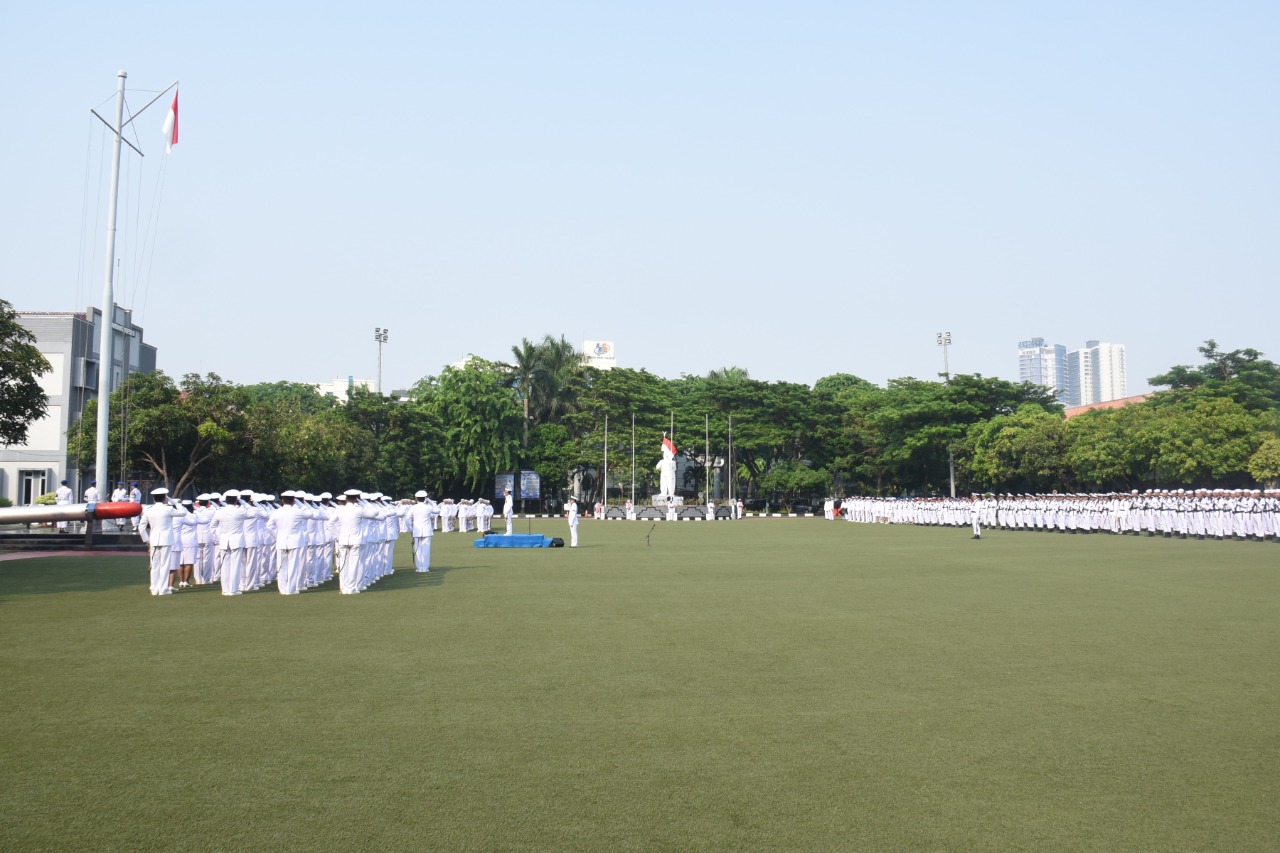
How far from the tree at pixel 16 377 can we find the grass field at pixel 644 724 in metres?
9.71

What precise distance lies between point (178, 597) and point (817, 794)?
11.8 m

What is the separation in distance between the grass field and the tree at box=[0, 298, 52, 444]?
9.71 m

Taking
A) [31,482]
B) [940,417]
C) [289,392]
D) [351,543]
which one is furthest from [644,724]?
[289,392]

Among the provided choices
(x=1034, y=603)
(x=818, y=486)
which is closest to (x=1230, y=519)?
(x=1034, y=603)

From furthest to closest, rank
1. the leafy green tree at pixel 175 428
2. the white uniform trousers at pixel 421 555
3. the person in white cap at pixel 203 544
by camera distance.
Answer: the leafy green tree at pixel 175 428 → the white uniform trousers at pixel 421 555 → the person in white cap at pixel 203 544

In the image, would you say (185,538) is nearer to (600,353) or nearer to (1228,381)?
(1228,381)

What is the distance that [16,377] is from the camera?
2106 centimetres

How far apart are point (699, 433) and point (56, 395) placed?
35915 mm

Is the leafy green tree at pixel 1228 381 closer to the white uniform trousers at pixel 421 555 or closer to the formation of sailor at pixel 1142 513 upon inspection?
the formation of sailor at pixel 1142 513

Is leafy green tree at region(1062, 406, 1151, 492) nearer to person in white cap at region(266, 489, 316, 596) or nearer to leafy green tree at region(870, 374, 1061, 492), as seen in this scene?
leafy green tree at region(870, 374, 1061, 492)

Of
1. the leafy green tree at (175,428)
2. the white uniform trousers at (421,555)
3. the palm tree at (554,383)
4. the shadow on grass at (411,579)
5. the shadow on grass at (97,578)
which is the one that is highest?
the palm tree at (554,383)

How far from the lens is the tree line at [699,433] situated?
33969 mm

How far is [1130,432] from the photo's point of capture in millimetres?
41906

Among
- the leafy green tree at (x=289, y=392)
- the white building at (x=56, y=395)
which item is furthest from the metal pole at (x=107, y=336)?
the leafy green tree at (x=289, y=392)
